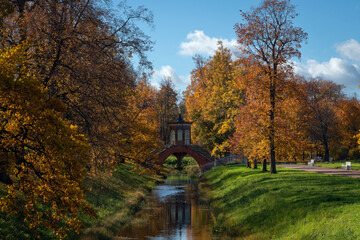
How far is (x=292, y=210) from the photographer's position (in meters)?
16.6

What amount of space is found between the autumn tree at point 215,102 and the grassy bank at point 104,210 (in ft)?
44.7

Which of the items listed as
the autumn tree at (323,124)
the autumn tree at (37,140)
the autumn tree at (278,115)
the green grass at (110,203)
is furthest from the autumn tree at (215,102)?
the autumn tree at (37,140)

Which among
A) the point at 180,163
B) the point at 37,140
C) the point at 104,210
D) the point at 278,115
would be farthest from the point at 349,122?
the point at 37,140

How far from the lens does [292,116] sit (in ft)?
98.2

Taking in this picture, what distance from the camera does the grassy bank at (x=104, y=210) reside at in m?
14.1

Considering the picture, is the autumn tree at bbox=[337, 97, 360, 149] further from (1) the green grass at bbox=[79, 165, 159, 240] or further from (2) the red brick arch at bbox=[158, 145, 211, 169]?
(1) the green grass at bbox=[79, 165, 159, 240]

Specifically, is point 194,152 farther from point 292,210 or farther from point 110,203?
point 292,210

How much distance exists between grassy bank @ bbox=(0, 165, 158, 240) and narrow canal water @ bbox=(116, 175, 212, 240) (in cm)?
83

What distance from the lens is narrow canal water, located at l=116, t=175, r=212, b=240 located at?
20.3 metres

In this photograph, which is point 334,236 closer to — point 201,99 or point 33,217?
point 33,217

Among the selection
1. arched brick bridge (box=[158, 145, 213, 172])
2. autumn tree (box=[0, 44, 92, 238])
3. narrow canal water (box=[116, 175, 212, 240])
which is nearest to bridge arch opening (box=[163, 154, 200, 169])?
arched brick bridge (box=[158, 145, 213, 172])

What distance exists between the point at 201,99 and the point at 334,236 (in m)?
41.1

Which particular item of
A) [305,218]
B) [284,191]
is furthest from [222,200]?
[305,218]

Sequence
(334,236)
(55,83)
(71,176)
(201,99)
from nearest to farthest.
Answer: (71,176)
(334,236)
(55,83)
(201,99)
